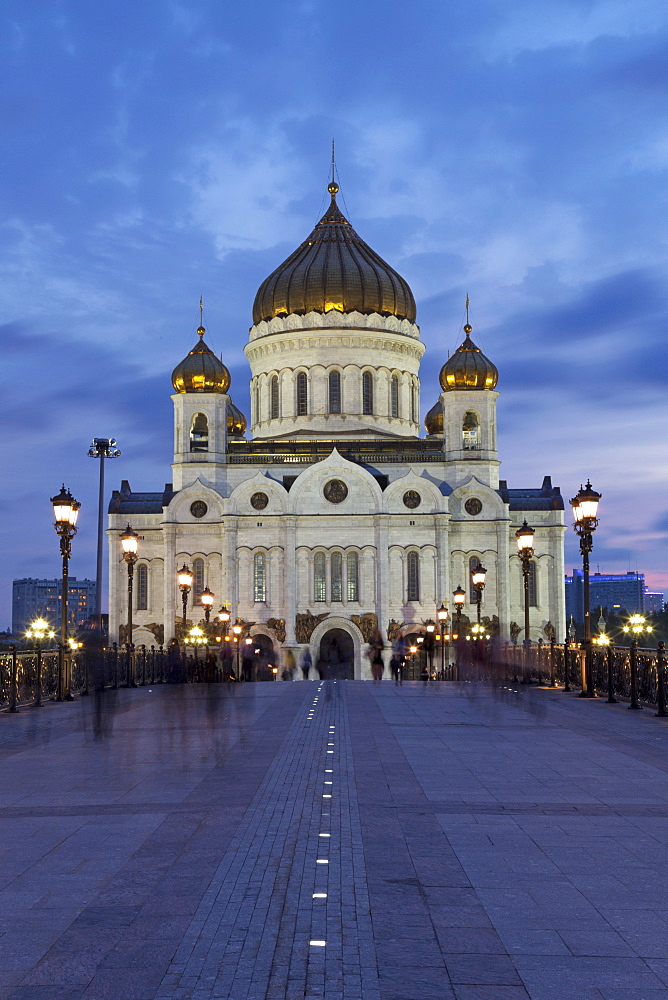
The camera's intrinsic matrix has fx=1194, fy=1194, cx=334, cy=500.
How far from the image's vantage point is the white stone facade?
221 feet

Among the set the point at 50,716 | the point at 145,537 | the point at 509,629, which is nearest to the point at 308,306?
the point at 145,537

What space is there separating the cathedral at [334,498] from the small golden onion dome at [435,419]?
482cm

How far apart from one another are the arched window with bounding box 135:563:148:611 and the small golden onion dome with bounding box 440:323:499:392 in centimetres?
2124

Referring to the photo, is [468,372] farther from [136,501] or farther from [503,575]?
[136,501]

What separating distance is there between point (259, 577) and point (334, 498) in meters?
6.22

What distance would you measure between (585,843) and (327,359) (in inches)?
2593

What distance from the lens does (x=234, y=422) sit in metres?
81.9

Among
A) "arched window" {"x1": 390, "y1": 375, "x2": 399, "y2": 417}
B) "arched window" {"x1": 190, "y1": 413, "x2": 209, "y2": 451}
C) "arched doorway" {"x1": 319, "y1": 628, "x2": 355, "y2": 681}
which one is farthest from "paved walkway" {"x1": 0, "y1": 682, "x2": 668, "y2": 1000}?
"arched window" {"x1": 390, "y1": 375, "x2": 399, "y2": 417}

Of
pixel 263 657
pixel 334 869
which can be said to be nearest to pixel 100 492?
pixel 263 657

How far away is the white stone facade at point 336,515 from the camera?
67.3m

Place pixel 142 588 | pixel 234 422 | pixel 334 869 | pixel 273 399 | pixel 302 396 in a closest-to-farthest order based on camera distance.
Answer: pixel 334 869 < pixel 142 588 < pixel 302 396 < pixel 273 399 < pixel 234 422

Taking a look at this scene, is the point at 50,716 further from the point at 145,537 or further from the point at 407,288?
the point at 407,288

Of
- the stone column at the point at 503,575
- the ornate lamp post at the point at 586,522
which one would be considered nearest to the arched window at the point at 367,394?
the stone column at the point at 503,575

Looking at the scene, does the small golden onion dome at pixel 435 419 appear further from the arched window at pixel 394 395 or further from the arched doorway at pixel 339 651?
the arched doorway at pixel 339 651
